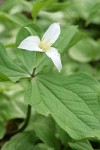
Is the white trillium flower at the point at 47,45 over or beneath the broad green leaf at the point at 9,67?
over

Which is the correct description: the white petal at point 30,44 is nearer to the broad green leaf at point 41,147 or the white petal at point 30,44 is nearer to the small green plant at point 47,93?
the small green plant at point 47,93

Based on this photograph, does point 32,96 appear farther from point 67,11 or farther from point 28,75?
point 67,11

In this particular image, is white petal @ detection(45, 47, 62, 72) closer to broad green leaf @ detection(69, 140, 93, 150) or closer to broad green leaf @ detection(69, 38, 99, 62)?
broad green leaf @ detection(69, 140, 93, 150)

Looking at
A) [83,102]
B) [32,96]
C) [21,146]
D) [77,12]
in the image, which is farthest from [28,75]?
[77,12]

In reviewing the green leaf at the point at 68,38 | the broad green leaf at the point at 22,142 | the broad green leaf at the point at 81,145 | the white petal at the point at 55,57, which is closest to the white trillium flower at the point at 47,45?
the white petal at the point at 55,57

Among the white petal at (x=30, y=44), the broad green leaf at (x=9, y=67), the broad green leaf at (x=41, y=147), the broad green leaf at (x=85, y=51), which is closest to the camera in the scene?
the white petal at (x=30, y=44)

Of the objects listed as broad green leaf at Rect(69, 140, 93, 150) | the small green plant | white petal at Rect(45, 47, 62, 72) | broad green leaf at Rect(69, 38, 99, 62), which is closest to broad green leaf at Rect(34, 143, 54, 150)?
the small green plant
